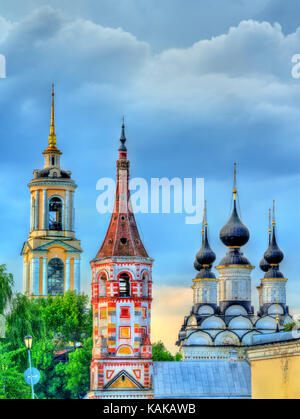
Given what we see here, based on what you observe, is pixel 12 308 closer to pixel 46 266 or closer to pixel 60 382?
pixel 60 382

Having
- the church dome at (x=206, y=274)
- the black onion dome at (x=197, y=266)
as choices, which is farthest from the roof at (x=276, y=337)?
the black onion dome at (x=197, y=266)

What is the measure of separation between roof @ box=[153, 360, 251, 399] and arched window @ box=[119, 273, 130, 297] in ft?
13.9

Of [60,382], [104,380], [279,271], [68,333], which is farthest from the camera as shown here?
[279,271]

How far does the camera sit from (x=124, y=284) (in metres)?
49.0

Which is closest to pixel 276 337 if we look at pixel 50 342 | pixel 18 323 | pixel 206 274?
pixel 50 342

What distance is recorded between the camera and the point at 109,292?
158 feet

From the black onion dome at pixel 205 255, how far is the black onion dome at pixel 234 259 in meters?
3.04

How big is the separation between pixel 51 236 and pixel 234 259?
44.7ft

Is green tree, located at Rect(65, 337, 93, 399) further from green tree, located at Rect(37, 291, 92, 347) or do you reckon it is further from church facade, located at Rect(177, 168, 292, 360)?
church facade, located at Rect(177, 168, 292, 360)

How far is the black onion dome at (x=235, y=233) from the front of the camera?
66.4 meters

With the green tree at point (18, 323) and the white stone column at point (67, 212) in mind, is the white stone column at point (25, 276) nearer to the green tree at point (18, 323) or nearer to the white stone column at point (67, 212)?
the white stone column at point (67, 212)

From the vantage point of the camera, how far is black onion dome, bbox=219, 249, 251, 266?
2640 inches

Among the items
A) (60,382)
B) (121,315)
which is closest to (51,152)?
(60,382)

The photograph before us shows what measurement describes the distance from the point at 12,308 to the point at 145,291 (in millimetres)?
11876
